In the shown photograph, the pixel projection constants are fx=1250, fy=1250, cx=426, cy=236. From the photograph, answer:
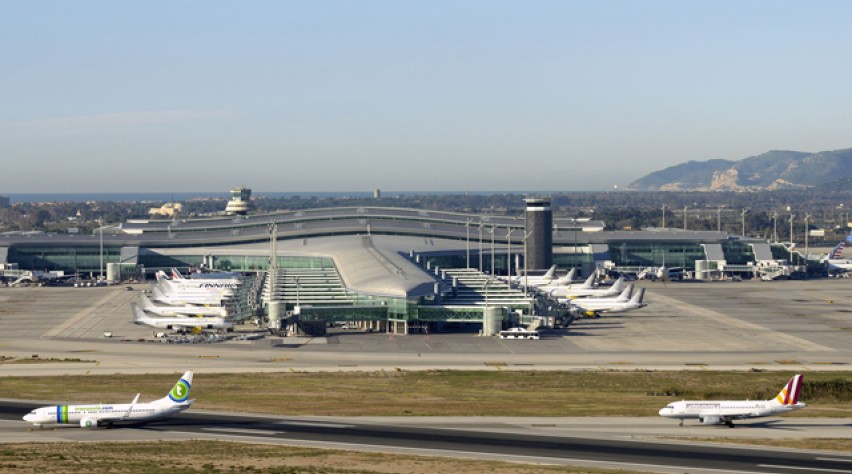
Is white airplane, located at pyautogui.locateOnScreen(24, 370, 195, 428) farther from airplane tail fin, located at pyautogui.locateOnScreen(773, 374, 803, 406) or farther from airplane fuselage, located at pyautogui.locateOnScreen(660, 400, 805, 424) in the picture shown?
airplane tail fin, located at pyautogui.locateOnScreen(773, 374, 803, 406)

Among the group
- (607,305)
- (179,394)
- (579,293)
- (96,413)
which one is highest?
(179,394)

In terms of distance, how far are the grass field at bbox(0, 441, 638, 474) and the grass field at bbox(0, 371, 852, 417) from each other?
51.6 ft

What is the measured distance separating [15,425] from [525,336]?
70.9 meters

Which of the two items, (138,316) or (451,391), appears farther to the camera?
(138,316)

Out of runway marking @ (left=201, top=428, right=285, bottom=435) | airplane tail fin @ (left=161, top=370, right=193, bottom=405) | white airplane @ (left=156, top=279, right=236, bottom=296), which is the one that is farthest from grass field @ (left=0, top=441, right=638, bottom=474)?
white airplane @ (left=156, top=279, right=236, bottom=296)

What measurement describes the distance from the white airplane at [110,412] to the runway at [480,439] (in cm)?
69

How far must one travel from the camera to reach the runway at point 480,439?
2805 inches

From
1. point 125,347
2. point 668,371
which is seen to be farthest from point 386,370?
point 125,347

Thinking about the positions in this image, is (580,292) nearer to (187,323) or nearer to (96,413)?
(187,323)

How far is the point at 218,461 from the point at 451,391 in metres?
33.9

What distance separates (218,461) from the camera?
70562mm

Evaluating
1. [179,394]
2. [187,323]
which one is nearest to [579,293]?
[187,323]

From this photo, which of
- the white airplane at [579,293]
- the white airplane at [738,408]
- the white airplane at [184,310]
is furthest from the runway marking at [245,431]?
the white airplane at [579,293]

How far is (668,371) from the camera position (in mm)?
114562
